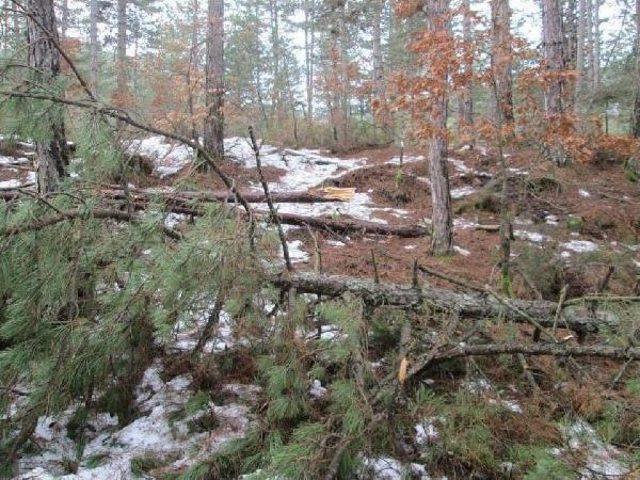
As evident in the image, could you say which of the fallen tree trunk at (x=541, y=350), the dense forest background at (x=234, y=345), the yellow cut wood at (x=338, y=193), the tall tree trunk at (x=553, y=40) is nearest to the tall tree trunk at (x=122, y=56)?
the yellow cut wood at (x=338, y=193)

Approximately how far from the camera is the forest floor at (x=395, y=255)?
8.90 feet

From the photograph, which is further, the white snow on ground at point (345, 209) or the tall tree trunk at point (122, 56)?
the tall tree trunk at point (122, 56)

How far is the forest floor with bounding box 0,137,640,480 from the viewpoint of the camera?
271 centimetres

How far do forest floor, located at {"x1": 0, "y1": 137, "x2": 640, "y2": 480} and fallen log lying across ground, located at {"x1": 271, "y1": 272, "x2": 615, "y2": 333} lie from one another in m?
0.24

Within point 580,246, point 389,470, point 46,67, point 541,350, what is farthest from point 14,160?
point 580,246

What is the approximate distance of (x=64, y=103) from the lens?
2.63 metres

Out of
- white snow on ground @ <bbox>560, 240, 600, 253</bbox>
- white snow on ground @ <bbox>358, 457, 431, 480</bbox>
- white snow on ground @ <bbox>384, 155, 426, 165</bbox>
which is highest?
white snow on ground @ <bbox>384, 155, 426, 165</bbox>

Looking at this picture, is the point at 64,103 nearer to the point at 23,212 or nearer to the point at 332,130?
the point at 23,212

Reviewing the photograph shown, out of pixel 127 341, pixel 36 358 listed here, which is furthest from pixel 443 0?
pixel 36 358

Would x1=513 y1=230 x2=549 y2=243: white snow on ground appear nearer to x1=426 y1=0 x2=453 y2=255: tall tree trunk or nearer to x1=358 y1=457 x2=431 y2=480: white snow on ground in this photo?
x1=426 y1=0 x2=453 y2=255: tall tree trunk

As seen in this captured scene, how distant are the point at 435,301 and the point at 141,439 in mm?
2158

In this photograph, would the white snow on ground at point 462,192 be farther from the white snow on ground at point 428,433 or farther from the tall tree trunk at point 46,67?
the tall tree trunk at point 46,67

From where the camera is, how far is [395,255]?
629 cm

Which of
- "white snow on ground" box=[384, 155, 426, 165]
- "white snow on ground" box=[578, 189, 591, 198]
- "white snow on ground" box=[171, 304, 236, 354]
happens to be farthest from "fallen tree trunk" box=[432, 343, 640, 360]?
"white snow on ground" box=[384, 155, 426, 165]
